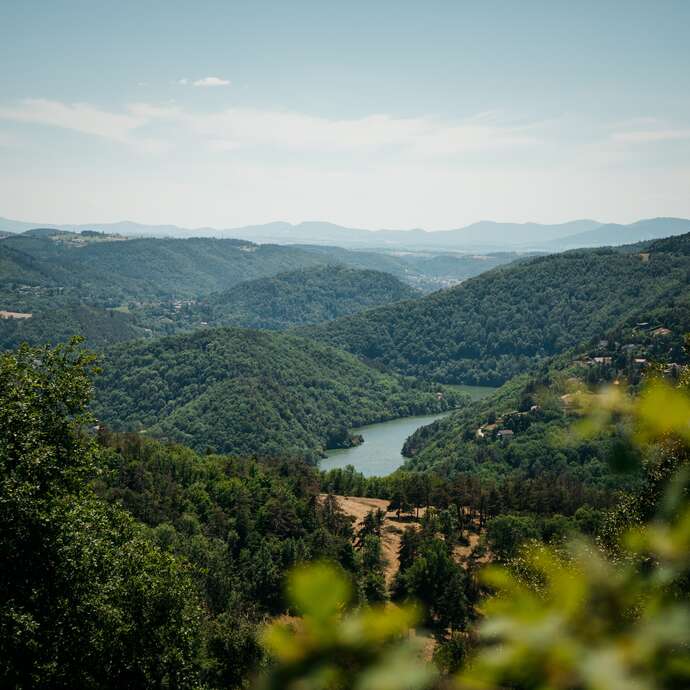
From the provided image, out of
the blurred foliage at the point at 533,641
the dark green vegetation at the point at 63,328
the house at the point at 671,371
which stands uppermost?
the blurred foliage at the point at 533,641

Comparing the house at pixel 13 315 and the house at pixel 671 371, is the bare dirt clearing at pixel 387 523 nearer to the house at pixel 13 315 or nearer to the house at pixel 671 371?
the house at pixel 671 371

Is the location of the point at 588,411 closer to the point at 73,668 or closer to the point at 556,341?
the point at 73,668

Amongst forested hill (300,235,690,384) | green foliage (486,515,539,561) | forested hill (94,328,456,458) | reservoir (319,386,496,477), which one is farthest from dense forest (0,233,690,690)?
reservoir (319,386,496,477)

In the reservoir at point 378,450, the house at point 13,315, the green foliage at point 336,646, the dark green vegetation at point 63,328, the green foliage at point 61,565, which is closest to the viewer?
the green foliage at point 336,646

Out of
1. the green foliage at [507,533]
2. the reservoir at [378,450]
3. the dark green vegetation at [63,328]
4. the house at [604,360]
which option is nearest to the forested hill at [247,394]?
the reservoir at [378,450]

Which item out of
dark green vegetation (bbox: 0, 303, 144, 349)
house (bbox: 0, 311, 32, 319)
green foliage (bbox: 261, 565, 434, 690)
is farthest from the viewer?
house (bbox: 0, 311, 32, 319)

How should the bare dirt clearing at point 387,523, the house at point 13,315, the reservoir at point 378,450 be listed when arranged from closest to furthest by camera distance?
1. the bare dirt clearing at point 387,523
2. the reservoir at point 378,450
3. the house at point 13,315

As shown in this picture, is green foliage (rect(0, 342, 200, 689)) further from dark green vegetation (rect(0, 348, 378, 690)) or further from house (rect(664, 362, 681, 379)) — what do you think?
house (rect(664, 362, 681, 379))

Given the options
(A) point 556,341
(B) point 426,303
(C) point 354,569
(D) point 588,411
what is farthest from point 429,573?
(B) point 426,303
